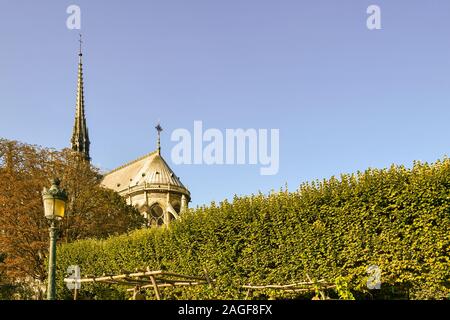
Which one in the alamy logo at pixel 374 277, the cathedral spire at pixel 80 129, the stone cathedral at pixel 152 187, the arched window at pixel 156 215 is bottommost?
the alamy logo at pixel 374 277

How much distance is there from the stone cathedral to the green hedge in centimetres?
4882

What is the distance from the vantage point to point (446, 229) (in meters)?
19.2

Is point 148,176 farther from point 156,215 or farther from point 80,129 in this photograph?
point 80,129

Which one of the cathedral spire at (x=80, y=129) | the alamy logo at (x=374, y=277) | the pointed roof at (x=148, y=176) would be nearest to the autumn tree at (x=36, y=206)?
the alamy logo at (x=374, y=277)

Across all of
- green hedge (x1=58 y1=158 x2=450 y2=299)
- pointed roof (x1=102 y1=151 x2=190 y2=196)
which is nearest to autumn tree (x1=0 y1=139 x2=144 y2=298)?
green hedge (x1=58 y1=158 x2=450 y2=299)

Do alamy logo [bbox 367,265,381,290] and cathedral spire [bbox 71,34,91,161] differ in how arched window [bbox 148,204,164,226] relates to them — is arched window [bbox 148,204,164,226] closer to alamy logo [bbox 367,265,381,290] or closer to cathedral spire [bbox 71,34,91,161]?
cathedral spire [bbox 71,34,91,161]

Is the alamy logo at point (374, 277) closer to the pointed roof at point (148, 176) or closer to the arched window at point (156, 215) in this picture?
the arched window at point (156, 215)

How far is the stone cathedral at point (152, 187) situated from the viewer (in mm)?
79375

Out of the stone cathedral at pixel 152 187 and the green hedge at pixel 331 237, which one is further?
the stone cathedral at pixel 152 187

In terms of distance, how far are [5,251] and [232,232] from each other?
22.4 metres

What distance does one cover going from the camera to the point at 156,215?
79812 millimetres

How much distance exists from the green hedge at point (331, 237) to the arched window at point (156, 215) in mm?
51004
